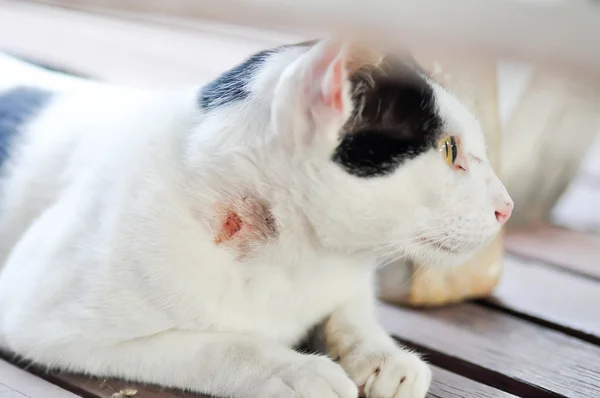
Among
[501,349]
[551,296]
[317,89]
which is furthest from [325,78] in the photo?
[551,296]

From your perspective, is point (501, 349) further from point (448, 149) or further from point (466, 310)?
point (448, 149)

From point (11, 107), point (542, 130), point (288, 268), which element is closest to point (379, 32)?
point (288, 268)

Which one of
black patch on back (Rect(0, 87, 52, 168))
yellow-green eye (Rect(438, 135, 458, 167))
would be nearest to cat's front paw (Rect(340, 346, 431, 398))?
yellow-green eye (Rect(438, 135, 458, 167))

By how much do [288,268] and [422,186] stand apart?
0.19 metres

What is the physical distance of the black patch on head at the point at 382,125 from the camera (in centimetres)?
72

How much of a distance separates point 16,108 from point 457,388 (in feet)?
2.52

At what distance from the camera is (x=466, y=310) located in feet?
3.98

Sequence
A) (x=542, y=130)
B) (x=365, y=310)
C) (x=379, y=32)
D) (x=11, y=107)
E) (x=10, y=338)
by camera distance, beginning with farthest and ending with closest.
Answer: (x=542, y=130)
(x=11, y=107)
(x=365, y=310)
(x=10, y=338)
(x=379, y=32)

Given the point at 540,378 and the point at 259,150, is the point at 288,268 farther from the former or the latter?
the point at 540,378

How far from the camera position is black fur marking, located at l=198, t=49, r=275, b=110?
2.65 feet

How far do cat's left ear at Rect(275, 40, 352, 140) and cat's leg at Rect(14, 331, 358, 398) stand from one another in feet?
0.88

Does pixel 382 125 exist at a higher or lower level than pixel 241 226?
higher

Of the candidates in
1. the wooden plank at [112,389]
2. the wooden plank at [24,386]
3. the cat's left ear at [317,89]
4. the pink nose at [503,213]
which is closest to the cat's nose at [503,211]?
the pink nose at [503,213]

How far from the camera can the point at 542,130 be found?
1495 millimetres
